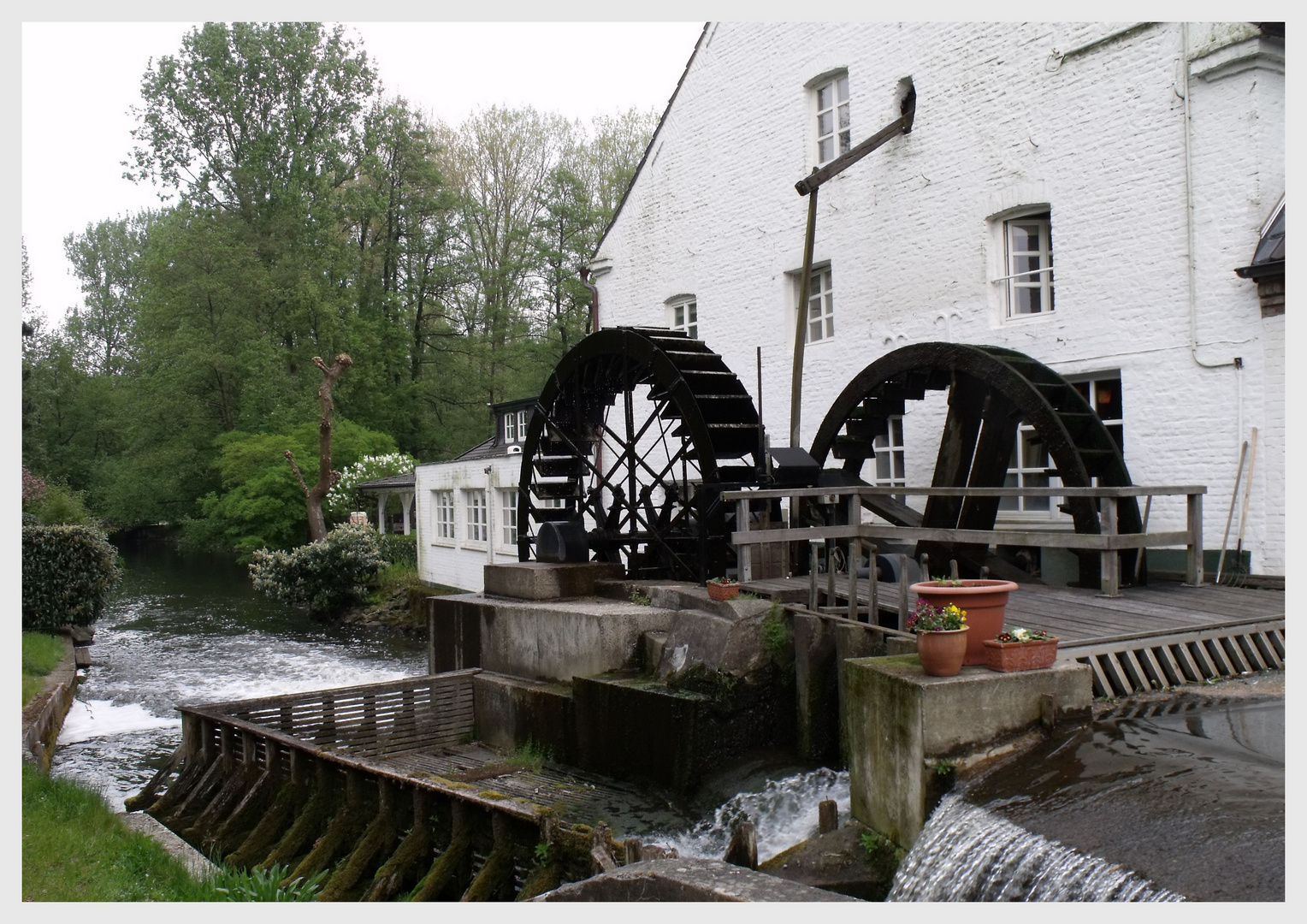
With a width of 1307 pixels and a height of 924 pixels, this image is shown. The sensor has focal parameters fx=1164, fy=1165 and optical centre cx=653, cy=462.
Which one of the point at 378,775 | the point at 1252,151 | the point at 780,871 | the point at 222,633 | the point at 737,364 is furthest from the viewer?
the point at 222,633

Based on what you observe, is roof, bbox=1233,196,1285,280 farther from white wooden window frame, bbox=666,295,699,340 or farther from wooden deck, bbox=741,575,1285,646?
white wooden window frame, bbox=666,295,699,340

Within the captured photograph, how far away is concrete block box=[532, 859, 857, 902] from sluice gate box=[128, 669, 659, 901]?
1114 mm

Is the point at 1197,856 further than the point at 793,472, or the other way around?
the point at 793,472

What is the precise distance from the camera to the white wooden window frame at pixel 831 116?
12836mm

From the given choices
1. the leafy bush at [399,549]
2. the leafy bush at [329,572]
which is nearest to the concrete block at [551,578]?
the leafy bush at [329,572]

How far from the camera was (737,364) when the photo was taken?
14125 millimetres

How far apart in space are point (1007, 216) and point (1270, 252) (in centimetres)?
290

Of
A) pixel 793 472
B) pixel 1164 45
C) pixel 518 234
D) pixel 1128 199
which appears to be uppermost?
pixel 518 234

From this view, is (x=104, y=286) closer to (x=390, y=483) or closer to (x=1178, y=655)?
(x=390, y=483)

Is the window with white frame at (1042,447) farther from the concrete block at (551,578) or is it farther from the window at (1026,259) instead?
the concrete block at (551,578)

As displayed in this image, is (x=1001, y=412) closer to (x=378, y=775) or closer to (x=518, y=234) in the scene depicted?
(x=378, y=775)

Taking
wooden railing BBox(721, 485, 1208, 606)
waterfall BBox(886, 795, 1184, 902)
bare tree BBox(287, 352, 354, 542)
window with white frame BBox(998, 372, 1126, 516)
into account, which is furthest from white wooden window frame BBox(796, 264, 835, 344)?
bare tree BBox(287, 352, 354, 542)

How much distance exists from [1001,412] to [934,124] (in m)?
3.39

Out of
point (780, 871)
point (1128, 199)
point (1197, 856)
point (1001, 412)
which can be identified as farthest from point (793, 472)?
point (1197, 856)
